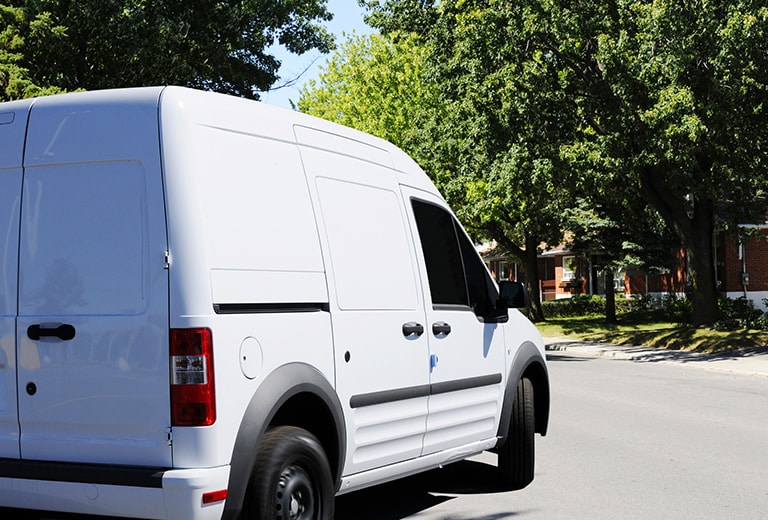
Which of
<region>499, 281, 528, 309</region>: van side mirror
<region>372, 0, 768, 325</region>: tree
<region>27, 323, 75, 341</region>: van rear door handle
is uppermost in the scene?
<region>372, 0, 768, 325</region>: tree

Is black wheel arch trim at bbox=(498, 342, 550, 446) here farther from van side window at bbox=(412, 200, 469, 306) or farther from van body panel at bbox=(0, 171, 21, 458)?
van body panel at bbox=(0, 171, 21, 458)

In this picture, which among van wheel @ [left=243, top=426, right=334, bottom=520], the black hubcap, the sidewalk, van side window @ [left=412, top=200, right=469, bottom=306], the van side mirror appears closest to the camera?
van wheel @ [left=243, top=426, right=334, bottom=520]

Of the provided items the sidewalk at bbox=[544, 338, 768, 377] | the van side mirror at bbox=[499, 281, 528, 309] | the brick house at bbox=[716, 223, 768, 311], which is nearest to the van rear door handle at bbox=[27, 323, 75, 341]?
the van side mirror at bbox=[499, 281, 528, 309]

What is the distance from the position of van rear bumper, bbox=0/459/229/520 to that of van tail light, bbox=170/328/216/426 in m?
0.25

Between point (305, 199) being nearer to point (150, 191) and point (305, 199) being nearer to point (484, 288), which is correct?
point (150, 191)

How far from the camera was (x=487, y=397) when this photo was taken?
23.8ft

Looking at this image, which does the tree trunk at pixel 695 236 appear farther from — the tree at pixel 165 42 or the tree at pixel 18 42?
the tree at pixel 18 42

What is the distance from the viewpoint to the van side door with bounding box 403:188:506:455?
6652 millimetres

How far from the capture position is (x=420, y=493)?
25.4 feet

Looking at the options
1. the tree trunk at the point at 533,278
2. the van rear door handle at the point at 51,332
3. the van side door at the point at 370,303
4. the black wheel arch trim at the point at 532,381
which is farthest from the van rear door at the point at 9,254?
the tree trunk at the point at 533,278

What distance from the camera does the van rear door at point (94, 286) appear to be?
4703 millimetres

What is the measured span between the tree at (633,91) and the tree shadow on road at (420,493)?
15.6 metres

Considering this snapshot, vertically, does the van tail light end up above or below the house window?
below

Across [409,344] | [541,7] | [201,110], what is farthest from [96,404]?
[541,7]
